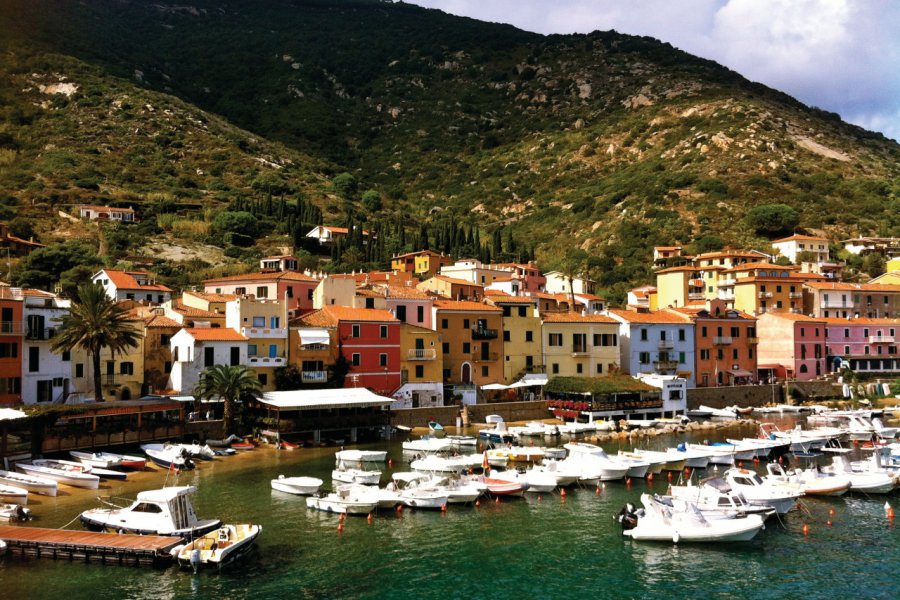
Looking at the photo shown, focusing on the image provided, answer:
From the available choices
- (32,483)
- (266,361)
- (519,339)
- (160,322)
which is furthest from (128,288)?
(32,483)

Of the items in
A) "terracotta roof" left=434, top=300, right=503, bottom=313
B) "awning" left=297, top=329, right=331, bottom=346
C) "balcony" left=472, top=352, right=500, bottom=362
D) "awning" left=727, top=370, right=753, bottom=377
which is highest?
"terracotta roof" left=434, top=300, right=503, bottom=313

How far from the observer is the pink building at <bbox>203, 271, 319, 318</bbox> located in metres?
77.1

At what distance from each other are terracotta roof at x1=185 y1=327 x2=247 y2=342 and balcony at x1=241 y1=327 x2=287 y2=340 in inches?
23.1

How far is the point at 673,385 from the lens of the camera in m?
72.7

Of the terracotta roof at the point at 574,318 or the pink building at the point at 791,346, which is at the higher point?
the terracotta roof at the point at 574,318

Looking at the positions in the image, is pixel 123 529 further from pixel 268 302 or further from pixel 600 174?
pixel 600 174

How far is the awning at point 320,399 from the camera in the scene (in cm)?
5406

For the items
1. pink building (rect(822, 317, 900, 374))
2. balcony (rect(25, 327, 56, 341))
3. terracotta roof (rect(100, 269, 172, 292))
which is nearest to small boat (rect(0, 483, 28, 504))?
balcony (rect(25, 327, 56, 341))

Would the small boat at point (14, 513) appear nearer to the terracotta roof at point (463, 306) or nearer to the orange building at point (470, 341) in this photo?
the orange building at point (470, 341)

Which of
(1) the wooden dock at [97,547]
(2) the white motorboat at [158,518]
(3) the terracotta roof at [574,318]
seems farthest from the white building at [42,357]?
(3) the terracotta roof at [574,318]

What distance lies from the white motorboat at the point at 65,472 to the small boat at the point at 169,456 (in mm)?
4994

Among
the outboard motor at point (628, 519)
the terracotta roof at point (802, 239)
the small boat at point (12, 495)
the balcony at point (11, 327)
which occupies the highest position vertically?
the terracotta roof at point (802, 239)

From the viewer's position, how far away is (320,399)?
55938mm

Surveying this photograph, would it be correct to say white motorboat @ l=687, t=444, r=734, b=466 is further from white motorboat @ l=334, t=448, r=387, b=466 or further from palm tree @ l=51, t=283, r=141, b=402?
palm tree @ l=51, t=283, r=141, b=402
